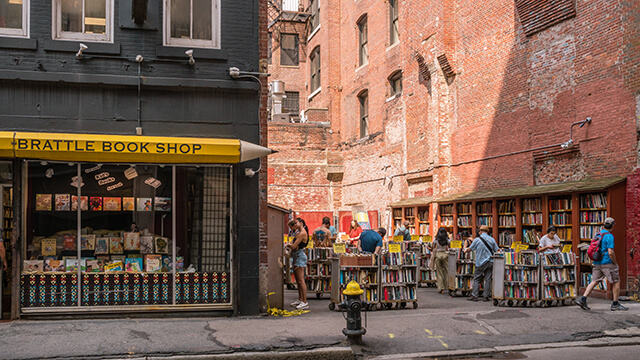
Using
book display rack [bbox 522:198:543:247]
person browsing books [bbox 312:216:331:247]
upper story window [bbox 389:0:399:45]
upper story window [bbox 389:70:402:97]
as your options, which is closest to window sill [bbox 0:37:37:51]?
person browsing books [bbox 312:216:331:247]

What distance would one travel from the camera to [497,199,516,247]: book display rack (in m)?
17.3

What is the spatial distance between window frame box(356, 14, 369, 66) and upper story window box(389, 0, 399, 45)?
2.84m

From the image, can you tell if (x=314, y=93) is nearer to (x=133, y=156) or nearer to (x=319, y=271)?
(x=319, y=271)

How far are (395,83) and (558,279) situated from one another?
16.7m

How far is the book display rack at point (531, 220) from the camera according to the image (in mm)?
16125

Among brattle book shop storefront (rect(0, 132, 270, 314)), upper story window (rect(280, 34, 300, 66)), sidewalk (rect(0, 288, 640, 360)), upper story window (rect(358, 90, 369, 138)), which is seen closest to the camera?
sidewalk (rect(0, 288, 640, 360))

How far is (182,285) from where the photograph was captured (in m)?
11.1

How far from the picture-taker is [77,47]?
10.8 meters

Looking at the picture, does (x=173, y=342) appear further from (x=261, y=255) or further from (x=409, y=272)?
(x=409, y=272)

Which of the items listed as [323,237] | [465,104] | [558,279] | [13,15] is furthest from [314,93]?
[13,15]

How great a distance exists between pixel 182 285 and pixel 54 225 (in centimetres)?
256

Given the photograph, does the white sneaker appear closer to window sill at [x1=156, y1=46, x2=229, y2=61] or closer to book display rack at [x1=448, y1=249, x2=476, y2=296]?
book display rack at [x1=448, y1=249, x2=476, y2=296]

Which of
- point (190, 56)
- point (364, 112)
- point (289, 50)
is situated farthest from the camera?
point (289, 50)

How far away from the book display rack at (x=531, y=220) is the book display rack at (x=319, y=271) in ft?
18.9
